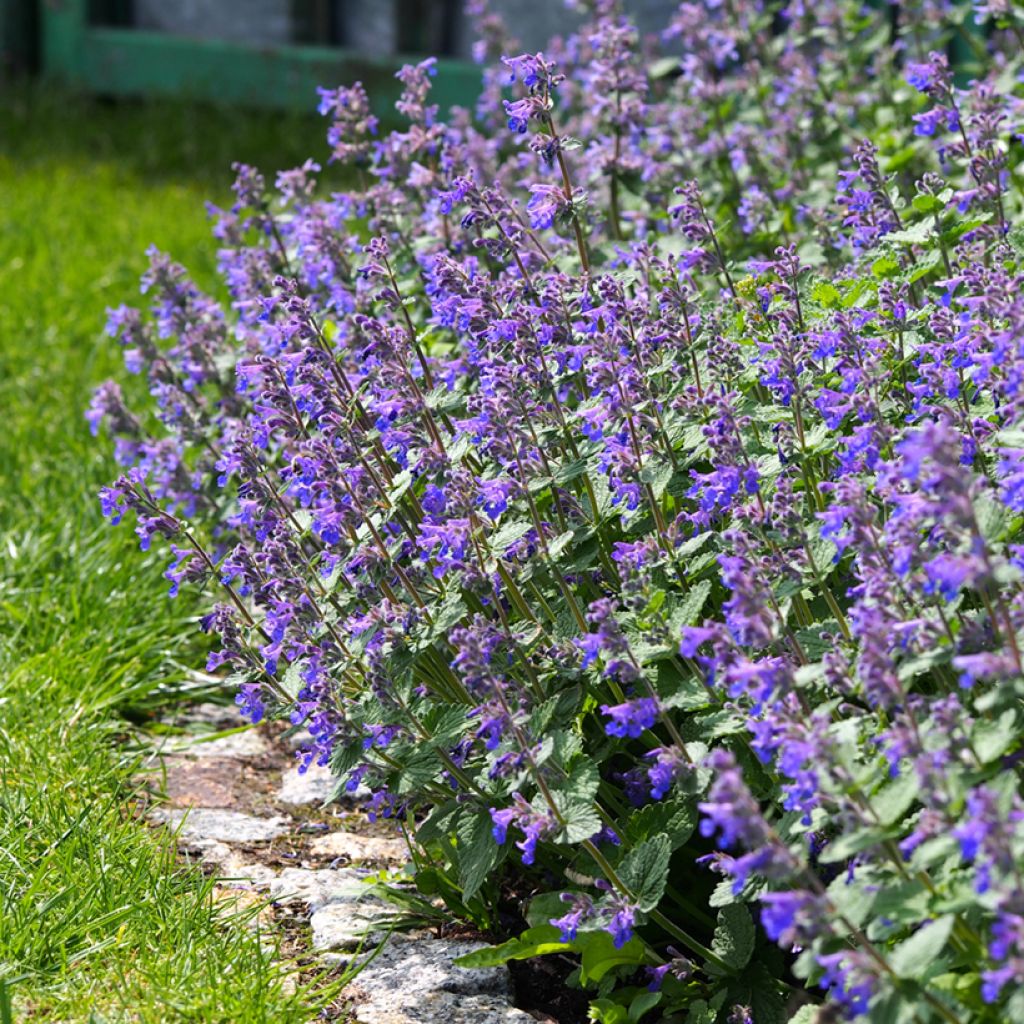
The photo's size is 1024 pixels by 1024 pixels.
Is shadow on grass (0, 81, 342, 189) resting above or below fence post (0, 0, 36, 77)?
below

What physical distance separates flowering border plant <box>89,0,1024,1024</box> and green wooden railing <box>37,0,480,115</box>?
24.8 ft

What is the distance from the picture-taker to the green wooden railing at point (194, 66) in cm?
1070

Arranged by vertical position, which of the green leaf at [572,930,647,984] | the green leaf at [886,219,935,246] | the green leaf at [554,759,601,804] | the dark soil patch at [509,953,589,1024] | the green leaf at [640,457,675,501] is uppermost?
the green leaf at [886,219,935,246]

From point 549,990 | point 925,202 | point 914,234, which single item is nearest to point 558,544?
point 549,990

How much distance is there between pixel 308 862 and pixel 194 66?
943 cm

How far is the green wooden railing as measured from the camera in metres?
10.7

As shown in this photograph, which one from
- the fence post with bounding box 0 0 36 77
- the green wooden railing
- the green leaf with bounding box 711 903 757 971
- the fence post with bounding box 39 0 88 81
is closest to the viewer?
the green leaf with bounding box 711 903 757 971

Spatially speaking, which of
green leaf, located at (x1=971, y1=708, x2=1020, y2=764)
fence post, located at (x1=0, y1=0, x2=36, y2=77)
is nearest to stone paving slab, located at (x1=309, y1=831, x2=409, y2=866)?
green leaf, located at (x1=971, y1=708, x2=1020, y2=764)

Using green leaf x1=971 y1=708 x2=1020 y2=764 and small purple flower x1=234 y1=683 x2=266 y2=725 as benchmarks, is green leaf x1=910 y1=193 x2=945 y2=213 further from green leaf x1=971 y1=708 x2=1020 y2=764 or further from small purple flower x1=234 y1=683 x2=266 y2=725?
small purple flower x1=234 y1=683 x2=266 y2=725

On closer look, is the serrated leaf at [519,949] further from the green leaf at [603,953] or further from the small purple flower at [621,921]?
the small purple flower at [621,921]

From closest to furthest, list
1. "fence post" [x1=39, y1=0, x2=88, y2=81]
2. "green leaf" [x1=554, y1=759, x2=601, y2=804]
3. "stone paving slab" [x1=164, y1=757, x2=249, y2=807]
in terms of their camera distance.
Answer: "green leaf" [x1=554, y1=759, x2=601, y2=804] → "stone paving slab" [x1=164, y1=757, x2=249, y2=807] → "fence post" [x1=39, y1=0, x2=88, y2=81]

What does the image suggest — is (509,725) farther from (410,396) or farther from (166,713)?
(166,713)

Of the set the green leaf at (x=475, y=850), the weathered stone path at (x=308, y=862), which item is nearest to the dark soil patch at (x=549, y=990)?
the weathered stone path at (x=308, y=862)

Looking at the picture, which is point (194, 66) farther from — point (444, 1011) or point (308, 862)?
point (444, 1011)
